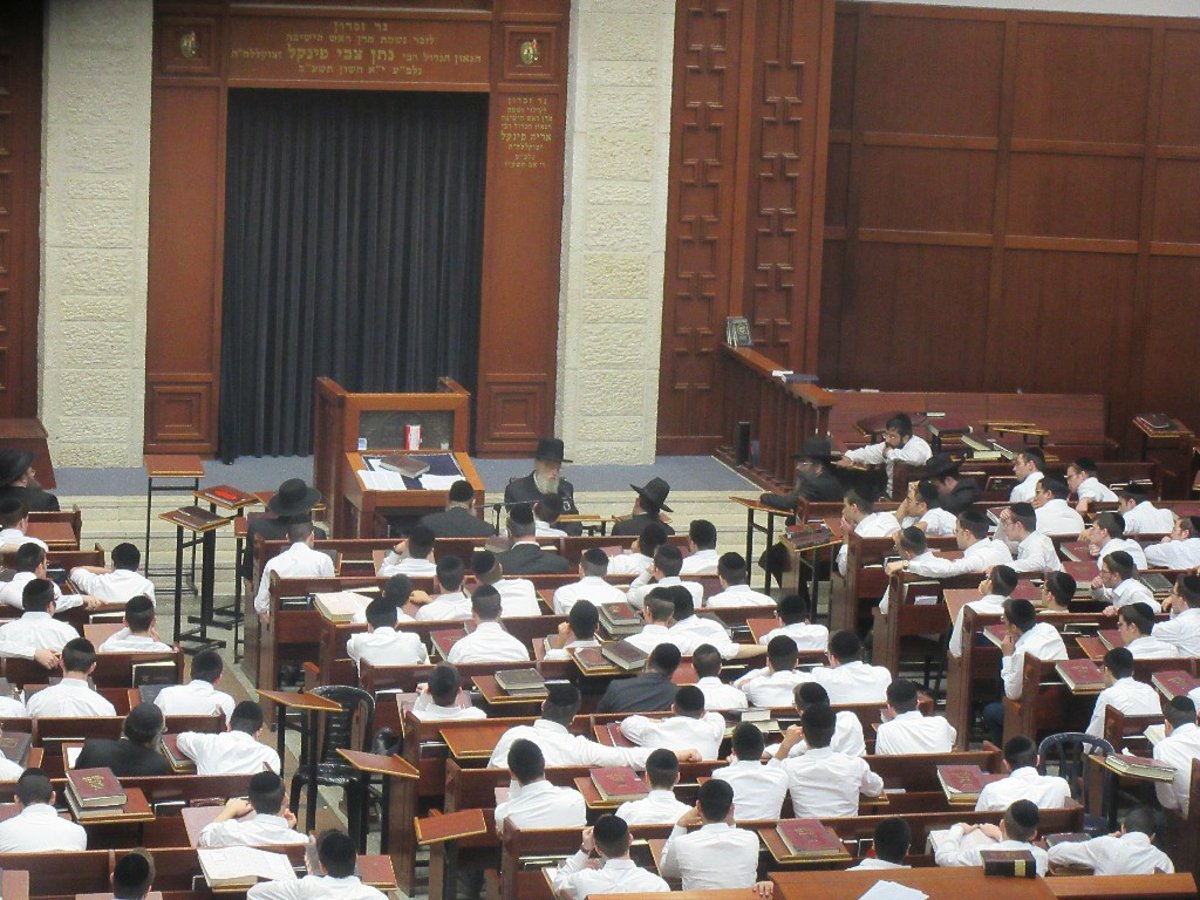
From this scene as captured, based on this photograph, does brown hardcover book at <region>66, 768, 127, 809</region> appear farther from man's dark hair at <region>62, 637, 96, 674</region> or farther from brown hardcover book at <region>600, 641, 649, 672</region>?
brown hardcover book at <region>600, 641, 649, 672</region>

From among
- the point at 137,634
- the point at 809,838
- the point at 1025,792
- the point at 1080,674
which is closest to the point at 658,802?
the point at 809,838

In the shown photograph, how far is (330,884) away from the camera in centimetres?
830

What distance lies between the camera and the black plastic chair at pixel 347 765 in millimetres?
10828

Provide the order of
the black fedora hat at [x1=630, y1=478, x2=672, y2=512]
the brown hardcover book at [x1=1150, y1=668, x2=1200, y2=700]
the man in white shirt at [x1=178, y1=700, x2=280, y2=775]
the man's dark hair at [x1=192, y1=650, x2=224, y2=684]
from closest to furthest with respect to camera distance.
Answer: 1. the man in white shirt at [x1=178, y1=700, x2=280, y2=775]
2. the man's dark hair at [x1=192, y1=650, x2=224, y2=684]
3. the brown hardcover book at [x1=1150, y1=668, x2=1200, y2=700]
4. the black fedora hat at [x1=630, y1=478, x2=672, y2=512]

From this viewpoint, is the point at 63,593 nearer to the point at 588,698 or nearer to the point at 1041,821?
the point at 588,698

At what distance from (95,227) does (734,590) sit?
21.2ft

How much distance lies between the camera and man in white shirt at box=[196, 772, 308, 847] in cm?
889

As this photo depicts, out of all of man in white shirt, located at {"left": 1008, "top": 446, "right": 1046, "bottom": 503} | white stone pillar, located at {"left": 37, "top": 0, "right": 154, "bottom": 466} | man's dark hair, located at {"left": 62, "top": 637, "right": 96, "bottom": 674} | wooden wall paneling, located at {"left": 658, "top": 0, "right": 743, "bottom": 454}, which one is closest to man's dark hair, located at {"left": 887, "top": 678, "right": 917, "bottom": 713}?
man's dark hair, located at {"left": 62, "top": 637, "right": 96, "bottom": 674}

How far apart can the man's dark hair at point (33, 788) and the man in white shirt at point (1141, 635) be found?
5789 millimetres

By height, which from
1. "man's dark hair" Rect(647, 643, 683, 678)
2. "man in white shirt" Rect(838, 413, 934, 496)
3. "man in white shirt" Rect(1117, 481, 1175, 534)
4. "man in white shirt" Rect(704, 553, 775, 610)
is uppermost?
"man in white shirt" Rect(838, 413, 934, 496)

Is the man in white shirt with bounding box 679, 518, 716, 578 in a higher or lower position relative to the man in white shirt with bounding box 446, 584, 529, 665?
higher

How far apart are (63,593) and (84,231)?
4961 mm

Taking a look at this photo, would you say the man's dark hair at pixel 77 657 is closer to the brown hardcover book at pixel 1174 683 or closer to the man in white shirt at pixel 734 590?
the man in white shirt at pixel 734 590

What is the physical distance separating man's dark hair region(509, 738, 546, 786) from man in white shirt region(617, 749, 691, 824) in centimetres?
39
